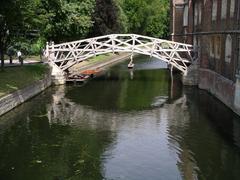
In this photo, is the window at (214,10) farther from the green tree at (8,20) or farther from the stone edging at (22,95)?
the green tree at (8,20)

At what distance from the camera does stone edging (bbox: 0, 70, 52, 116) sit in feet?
86.4

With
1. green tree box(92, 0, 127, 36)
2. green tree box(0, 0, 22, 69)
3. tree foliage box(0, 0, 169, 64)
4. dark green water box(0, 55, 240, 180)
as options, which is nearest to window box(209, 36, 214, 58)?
dark green water box(0, 55, 240, 180)

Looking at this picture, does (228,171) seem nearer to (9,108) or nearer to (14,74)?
(9,108)

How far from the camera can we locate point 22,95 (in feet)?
99.4

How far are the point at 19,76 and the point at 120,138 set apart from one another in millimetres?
13181

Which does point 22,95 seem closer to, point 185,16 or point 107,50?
point 107,50

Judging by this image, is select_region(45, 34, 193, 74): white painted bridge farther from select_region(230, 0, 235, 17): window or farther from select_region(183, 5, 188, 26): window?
select_region(183, 5, 188, 26): window

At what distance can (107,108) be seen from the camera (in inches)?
1171

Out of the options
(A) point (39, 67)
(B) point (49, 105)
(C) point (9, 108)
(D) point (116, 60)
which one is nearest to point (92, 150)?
(C) point (9, 108)

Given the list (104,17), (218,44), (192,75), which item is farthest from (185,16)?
(218,44)

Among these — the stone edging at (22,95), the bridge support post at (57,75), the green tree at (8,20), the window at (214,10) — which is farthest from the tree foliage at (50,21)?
the window at (214,10)

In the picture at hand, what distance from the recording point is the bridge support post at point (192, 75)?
1556 inches

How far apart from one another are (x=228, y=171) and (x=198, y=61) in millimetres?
22753

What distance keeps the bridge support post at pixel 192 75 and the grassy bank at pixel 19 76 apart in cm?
1181
